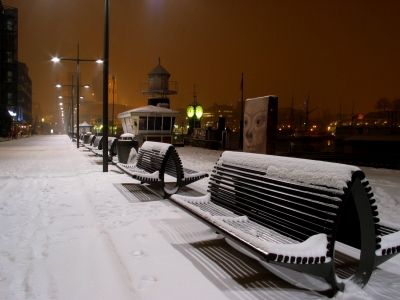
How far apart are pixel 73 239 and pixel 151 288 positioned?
2.07 m

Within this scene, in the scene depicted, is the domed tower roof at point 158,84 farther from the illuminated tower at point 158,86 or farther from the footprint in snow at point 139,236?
the footprint in snow at point 139,236

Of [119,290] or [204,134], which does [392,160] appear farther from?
[119,290]

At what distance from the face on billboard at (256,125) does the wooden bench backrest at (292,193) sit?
169cm

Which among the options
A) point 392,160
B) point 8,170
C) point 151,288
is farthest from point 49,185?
point 392,160

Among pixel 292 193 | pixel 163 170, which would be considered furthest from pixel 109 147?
pixel 292 193

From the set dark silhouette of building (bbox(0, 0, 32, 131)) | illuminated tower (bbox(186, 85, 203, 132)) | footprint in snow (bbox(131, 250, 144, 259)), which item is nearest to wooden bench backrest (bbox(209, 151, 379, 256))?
footprint in snow (bbox(131, 250, 144, 259))

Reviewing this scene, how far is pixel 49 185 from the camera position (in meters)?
10.5

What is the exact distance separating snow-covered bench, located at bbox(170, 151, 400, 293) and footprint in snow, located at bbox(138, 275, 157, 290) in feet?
2.95

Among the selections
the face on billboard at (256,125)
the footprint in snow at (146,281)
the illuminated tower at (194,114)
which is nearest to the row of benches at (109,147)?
the face on billboard at (256,125)

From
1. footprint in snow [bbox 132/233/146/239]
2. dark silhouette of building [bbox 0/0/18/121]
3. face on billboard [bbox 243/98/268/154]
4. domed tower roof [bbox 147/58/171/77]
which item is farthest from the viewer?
dark silhouette of building [bbox 0/0/18/121]

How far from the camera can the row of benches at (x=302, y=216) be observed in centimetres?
343

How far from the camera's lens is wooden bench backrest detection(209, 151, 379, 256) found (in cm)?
351

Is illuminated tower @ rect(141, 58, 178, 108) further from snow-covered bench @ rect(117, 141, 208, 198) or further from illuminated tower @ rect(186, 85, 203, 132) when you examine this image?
snow-covered bench @ rect(117, 141, 208, 198)

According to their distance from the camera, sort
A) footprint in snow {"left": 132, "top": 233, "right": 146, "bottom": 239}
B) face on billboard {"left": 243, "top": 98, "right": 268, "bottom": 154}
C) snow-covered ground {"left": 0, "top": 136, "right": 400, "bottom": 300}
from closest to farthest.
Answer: snow-covered ground {"left": 0, "top": 136, "right": 400, "bottom": 300}, footprint in snow {"left": 132, "top": 233, "right": 146, "bottom": 239}, face on billboard {"left": 243, "top": 98, "right": 268, "bottom": 154}
